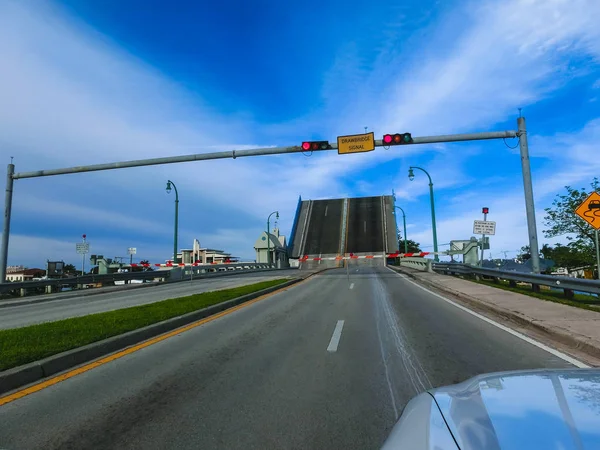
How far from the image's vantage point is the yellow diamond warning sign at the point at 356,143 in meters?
17.2

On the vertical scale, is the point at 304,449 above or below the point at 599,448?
below

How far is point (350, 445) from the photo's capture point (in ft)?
10.9

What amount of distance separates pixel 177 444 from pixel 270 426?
2.67 ft

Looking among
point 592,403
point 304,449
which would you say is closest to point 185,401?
point 304,449

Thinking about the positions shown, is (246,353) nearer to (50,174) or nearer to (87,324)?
(87,324)

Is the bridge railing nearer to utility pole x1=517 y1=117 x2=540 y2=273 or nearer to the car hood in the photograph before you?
utility pole x1=517 y1=117 x2=540 y2=273

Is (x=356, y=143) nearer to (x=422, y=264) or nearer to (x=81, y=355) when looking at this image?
(x=81, y=355)

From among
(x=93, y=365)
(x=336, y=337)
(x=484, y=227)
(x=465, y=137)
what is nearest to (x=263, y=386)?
(x=93, y=365)

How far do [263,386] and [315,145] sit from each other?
1385 cm

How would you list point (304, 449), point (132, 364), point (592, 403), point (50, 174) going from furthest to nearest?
point (50, 174), point (132, 364), point (304, 449), point (592, 403)

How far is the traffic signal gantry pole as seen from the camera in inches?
622

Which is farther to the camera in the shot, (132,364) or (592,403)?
(132,364)

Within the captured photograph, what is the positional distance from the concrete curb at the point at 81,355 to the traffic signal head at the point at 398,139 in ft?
35.8

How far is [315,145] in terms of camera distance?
17.6 m
